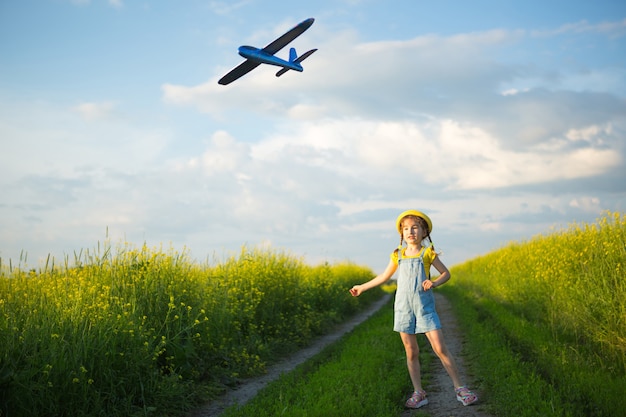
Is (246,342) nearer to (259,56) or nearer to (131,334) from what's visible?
(131,334)

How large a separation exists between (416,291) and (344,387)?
1817 mm

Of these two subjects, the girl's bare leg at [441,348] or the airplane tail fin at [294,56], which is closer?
the girl's bare leg at [441,348]

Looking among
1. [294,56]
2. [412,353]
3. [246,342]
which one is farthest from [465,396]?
[294,56]

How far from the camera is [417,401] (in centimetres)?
671

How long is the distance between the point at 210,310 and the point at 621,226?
860 cm

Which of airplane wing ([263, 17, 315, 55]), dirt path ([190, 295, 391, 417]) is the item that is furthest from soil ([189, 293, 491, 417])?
airplane wing ([263, 17, 315, 55])

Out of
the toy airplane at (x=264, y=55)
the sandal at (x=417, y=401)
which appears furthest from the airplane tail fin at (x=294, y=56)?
the sandal at (x=417, y=401)

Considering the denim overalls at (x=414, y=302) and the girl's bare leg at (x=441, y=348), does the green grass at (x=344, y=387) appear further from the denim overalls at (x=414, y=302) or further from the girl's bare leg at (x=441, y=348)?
the denim overalls at (x=414, y=302)

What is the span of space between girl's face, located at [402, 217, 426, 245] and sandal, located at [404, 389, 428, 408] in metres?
1.96

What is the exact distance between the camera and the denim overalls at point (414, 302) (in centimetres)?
641

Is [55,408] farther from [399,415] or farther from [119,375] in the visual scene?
[399,415]

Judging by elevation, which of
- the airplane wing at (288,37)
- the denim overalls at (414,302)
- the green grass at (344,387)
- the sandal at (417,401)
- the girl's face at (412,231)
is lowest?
the sandal at (417,401)

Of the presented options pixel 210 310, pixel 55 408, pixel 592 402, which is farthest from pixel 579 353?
pixel 55 408

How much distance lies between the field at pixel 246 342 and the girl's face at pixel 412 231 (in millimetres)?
2028
